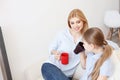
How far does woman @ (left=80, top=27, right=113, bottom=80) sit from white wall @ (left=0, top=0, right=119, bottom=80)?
0.92m

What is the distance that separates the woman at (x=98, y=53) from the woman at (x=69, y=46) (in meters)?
0.31

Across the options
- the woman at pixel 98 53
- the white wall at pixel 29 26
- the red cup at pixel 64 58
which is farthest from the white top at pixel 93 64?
the white wall at pixel 29 26

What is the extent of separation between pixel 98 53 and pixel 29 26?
1012 millimetres

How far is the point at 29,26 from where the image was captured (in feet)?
7.76

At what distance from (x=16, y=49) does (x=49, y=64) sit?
58cm

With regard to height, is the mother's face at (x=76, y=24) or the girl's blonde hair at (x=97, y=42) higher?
the mother's face at (x=76, y=24)

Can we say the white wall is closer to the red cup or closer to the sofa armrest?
the sofa armrest

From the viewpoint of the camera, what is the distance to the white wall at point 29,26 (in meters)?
2.19

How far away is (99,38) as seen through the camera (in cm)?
151

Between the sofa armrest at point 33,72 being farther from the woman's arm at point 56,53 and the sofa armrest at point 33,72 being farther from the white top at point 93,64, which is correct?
the white top at point 93,64

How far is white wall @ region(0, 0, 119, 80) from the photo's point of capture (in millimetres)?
2189

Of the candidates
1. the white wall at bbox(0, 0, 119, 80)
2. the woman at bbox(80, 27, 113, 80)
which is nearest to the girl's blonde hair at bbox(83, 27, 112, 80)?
the woman at bbox(80, 27, 113, 80)

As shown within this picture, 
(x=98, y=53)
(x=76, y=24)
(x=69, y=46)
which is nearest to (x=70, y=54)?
(x=69, y=46)

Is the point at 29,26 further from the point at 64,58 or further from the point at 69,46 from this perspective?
the point at 64,58
